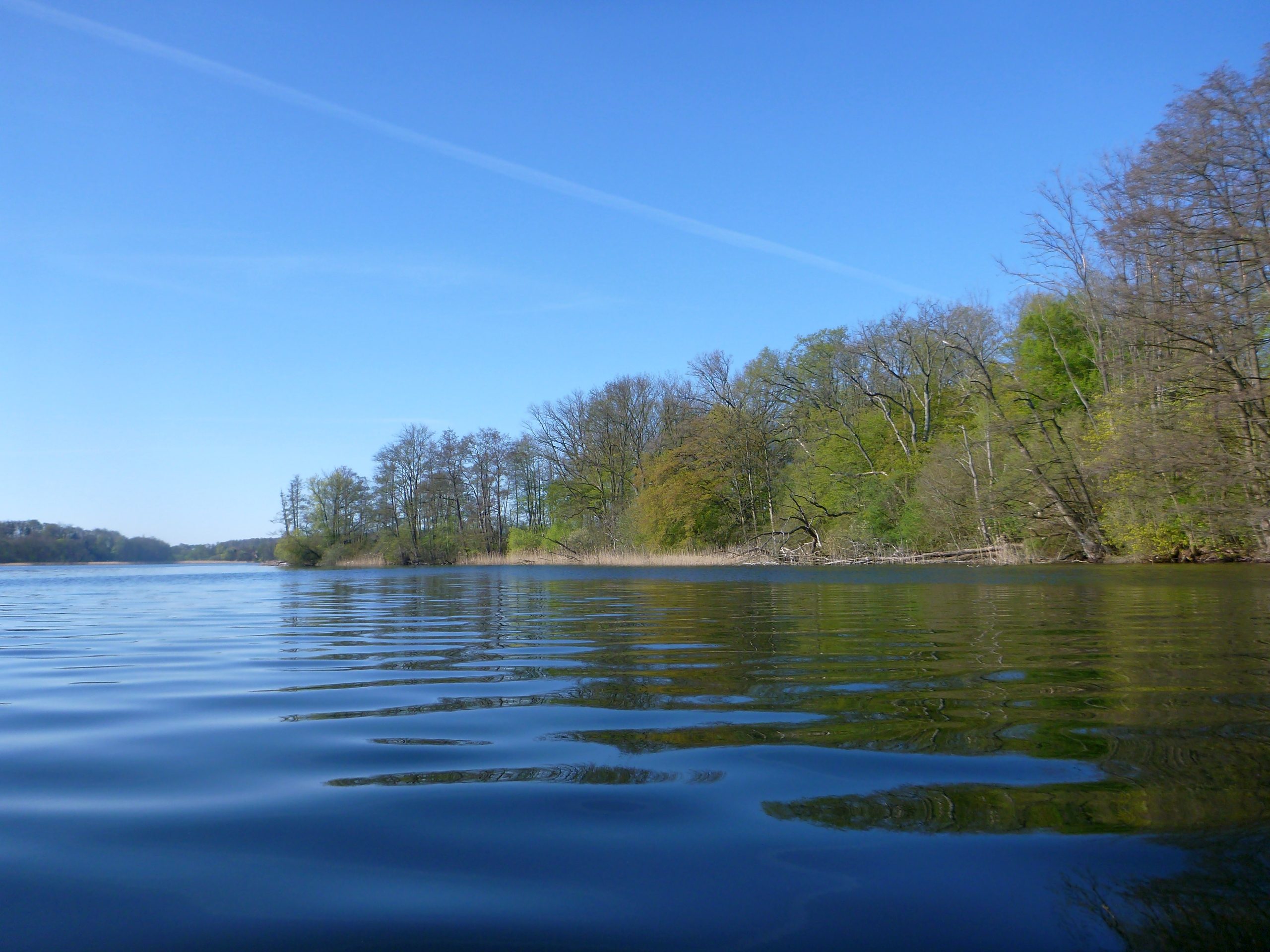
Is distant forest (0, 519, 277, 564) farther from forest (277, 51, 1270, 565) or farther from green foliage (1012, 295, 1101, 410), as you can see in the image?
green foliage (1012, 295, 1101, 410)

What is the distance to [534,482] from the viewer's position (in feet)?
207

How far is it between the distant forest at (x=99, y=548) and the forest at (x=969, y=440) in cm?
1825

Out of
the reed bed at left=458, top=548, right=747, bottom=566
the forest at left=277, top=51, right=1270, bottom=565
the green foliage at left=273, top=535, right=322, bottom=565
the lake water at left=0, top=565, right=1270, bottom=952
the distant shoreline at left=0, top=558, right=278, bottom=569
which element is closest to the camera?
the lake water at left=0, top=565, right=1270, bottom=952

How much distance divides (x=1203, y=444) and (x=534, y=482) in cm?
4833

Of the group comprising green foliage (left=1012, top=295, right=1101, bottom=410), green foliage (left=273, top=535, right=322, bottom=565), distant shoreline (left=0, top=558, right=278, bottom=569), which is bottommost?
distant shoreline (left=0, top=558, right=278, bottom=569)

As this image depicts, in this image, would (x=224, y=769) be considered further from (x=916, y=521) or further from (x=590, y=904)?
(x=916, y=521)

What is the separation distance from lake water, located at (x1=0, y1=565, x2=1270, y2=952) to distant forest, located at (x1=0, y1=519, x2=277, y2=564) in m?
67.4

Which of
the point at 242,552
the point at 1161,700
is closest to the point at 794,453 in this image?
the point at 1161,700

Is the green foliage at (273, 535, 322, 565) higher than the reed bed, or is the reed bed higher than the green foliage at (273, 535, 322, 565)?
the green foliage at (273, 535, 322, 565)

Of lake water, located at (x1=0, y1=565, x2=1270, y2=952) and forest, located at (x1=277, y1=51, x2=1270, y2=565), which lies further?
forest, located at (x1=277, y1=51, x2=1270, y2=565)

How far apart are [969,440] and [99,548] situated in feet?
232

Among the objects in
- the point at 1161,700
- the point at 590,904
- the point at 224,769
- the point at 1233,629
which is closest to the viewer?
the point at 590,904

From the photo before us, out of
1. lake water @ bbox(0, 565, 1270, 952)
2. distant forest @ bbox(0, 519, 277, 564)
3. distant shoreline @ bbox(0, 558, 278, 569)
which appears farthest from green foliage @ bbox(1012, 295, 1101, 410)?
distant forest @ bbox(0, 519, 277, 564)

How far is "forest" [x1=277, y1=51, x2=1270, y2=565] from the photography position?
19.0 meters
